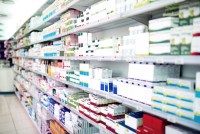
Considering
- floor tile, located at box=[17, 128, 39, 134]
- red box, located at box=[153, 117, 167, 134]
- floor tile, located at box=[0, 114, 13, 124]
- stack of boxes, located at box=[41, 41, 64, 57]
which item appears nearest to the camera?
red box, located at box=[153, 117, 167, 134]

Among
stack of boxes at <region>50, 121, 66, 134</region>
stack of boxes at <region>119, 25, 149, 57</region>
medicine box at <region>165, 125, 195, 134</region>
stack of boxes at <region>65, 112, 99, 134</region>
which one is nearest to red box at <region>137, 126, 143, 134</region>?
medicine box at <region>165, 125, 195, 134</region>

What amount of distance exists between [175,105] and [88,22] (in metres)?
1.55

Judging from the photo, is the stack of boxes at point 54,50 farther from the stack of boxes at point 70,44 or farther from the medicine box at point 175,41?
the medicine box at point 175,41

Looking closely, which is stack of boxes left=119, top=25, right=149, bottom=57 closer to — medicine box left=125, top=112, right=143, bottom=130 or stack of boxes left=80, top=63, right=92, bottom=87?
medicine box left=125, top=112, right=143, bottom=130

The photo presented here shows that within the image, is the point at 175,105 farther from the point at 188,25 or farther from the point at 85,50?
the point at 85,50

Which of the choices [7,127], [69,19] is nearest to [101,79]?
[69,19]

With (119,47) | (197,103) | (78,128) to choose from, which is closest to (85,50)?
(119,47)

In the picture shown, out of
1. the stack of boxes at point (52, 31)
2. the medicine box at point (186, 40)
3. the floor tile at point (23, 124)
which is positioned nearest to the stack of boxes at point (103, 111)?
the medicine box at point (186, 40)

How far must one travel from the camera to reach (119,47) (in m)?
1.89

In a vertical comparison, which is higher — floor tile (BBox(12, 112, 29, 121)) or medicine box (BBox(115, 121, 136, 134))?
medicine box (BBox(115, 121, 136, 134))

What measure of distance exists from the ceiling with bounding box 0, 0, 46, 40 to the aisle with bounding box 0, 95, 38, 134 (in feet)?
10.4

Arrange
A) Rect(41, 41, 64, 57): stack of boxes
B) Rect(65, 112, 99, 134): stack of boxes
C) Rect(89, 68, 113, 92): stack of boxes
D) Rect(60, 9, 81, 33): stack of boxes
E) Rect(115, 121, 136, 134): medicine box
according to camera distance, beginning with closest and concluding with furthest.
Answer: Rect(115, 121, 136, 134): medicine box, Rect(89, 68, 113, 92): stack of boxes, Rect(65, 112, 99, 134): stack of boxes, Rect(60, 9, 81, 33): stack of boxes, Rect(41, 41, 64, 57): stack of boxes

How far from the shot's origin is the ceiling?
658 centimetres

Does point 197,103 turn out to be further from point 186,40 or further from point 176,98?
point 186,40
